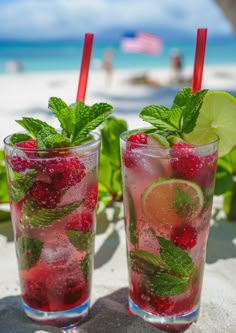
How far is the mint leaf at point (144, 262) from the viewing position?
1.10 metres

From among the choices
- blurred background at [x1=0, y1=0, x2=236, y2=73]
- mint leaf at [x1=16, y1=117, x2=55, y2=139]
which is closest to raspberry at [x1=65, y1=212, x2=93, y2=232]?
mint leaf at [x1=16, y1=117, x2=55, y2=139]

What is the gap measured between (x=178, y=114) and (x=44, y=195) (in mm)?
368

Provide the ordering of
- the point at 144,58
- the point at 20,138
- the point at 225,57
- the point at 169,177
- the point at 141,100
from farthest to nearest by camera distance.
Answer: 1. the point at 225,57
2. the point at 144,58
3. the point at 141,100
4. the point at 20,138
5. the point at 169,177

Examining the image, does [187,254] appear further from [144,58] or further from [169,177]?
[144,58]

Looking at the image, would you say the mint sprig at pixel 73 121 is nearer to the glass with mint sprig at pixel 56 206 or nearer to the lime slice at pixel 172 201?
the glass with mint sprig at pixel 56 206

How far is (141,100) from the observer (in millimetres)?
8609

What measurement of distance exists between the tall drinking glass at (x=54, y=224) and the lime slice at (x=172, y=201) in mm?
155

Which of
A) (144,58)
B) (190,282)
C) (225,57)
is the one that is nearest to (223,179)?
(190,282)

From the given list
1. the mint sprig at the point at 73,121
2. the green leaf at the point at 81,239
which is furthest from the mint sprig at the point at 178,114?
the green leaf at the point at 81,239

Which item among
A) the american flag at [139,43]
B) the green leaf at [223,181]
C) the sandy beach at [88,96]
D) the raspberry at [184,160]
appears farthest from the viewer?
the american flag at [139,43]

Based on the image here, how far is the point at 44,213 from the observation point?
3.48 ft

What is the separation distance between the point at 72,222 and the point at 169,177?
0.26 meters

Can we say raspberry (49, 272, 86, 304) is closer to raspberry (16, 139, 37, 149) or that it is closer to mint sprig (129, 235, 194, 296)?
mint sprig (129, 235, 194, 296)

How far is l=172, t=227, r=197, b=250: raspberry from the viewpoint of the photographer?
107 centimetres
